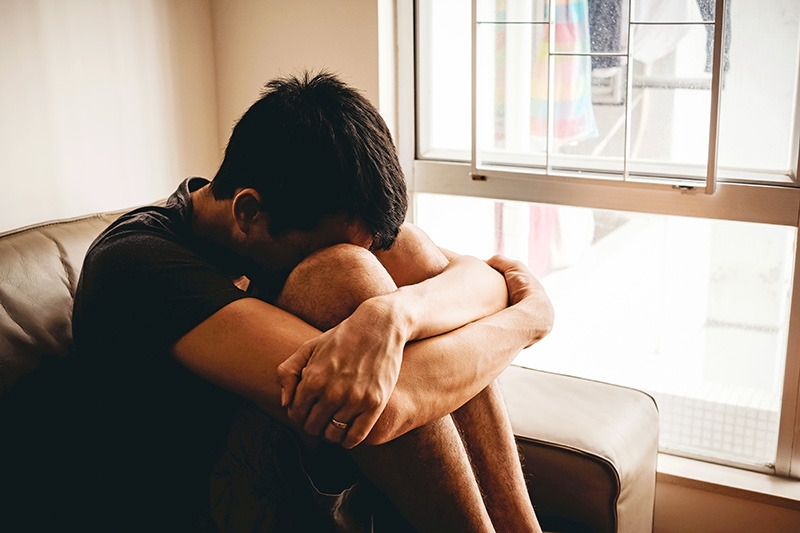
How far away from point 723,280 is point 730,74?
501 mm

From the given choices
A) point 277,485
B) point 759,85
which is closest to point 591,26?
point 759,85

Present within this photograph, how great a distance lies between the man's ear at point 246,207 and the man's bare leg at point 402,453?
4.4 inches

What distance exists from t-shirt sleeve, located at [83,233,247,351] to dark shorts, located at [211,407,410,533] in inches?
7.5

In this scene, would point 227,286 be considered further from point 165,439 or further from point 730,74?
point 730,74

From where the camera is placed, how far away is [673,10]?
182 centimetres

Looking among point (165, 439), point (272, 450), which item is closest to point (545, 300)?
point (272, 450)

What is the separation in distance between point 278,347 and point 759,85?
133 centimetres

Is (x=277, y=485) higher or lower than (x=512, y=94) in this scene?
lower

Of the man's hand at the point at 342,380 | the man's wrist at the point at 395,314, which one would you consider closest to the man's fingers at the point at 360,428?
the man's hand at the point at 342,380

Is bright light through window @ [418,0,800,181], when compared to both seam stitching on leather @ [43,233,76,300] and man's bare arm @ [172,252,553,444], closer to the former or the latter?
man's bare arm @ [172,252,553,444]

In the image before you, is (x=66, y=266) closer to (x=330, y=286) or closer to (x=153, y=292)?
(x=153, y=292)

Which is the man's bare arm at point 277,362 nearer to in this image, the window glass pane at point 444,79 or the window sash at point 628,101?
the window sash at point 628,101

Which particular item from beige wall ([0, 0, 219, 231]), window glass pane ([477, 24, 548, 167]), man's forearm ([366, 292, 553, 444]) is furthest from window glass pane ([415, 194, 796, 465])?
beige wall ([0, 0, 219, 231])

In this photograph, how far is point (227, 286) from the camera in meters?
1.16
